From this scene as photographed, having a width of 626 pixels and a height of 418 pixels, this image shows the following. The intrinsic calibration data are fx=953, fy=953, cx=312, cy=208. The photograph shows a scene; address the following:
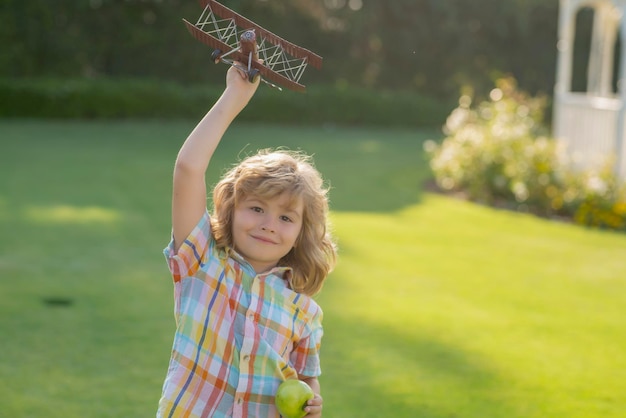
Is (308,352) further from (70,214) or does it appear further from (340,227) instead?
(70,214)

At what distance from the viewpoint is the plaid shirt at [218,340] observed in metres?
2.33

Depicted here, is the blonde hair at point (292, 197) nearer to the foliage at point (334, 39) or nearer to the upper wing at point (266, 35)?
the upper wing at point (266, 35)

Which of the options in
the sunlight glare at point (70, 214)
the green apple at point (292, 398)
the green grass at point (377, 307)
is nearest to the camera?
the green apple at point (292, 398)

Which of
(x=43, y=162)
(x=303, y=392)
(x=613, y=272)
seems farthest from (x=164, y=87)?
(x=303, y=392)

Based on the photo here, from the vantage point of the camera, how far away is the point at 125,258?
682 cm

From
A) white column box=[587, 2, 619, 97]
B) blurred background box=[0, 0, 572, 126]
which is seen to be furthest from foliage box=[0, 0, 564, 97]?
white column box=[587, 2, 619, 97]

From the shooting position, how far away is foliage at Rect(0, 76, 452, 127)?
61.7ft

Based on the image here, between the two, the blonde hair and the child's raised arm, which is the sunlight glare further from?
the child's raised arm

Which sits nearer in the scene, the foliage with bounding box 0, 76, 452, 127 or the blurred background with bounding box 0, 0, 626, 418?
the blurred background with bounding box 0, 0, 626, 418

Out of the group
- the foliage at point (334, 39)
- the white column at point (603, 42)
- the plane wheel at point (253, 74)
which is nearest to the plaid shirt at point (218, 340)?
the plane wheel at point (253, 74)

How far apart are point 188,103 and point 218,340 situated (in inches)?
718

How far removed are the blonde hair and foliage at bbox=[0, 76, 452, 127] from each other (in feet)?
56.2

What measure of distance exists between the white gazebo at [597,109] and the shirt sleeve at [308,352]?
26.0 feet

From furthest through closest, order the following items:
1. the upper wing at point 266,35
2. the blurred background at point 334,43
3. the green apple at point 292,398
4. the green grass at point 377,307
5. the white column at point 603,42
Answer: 1. the blurred background at point 334,43
2. the white column at point 603,42
3. the green grass at point 377,307
4. the green apple at point 292,398
5. the upper wing at point 266,35
